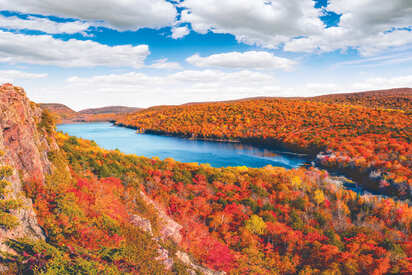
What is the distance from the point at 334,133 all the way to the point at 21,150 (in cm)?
12581

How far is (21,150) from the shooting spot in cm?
1772

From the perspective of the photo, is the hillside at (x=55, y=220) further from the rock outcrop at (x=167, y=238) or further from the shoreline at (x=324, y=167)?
the shoreline at (x=324, y=167)

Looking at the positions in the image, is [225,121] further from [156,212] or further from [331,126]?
[156,212]

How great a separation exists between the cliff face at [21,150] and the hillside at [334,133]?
7913 cm

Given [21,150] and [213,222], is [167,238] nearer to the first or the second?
[213,222]

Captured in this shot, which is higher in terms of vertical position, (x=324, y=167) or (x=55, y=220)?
(x=55, y=220)

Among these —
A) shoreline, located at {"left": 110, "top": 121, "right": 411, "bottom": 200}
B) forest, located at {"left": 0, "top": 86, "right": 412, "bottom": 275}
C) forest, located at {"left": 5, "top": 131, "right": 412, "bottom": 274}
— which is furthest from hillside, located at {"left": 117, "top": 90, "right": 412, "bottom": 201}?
forest, located at {"left": 5, "top": 131, "right": 412, "bottom": 274}

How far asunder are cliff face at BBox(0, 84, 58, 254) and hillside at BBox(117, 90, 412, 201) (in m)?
79.1

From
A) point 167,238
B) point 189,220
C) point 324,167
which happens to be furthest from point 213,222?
point 324,167

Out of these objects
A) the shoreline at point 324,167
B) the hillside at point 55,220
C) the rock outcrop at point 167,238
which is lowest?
the shoreline at point 324,167

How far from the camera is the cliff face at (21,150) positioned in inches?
545

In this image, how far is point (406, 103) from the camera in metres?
170

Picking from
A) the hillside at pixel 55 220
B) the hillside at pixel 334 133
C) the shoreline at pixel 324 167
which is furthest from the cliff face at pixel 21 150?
the hillside at pixel 334 133

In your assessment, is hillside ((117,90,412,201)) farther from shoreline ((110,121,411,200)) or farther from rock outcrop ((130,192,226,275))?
rock outcrop ((130,192,226,275))
